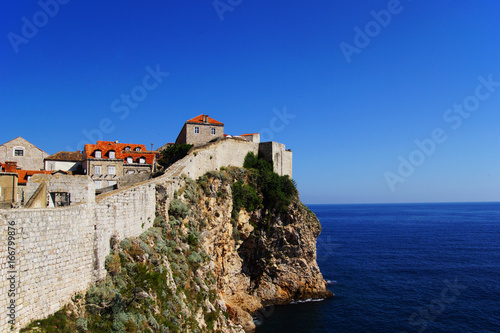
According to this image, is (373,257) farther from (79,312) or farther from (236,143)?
(79,312)

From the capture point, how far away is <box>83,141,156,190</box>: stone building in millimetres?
39166

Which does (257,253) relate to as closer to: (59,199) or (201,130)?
(201,130)

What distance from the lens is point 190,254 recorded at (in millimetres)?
25656

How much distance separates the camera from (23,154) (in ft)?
135

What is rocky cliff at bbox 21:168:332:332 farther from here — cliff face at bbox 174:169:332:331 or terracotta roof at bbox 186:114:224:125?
terracotta roof at bbox 186:114:224:125

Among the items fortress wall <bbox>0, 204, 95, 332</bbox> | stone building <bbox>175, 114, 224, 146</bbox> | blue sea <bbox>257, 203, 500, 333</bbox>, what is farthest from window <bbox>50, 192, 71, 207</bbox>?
stone building <bbox>175, 114, 224, 146</bbox>

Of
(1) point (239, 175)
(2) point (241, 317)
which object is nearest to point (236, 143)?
(1) point (239, 175)

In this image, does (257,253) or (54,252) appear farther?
(257,253)

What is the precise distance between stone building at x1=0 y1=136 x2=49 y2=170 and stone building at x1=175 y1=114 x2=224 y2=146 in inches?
698

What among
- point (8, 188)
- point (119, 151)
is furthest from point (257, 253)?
point (8, 188)

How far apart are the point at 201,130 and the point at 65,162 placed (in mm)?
17380

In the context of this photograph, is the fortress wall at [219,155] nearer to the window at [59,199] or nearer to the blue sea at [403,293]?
the window at [59,199]

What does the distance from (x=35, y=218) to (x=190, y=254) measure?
14.8 m

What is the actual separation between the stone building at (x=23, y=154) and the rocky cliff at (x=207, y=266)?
73.8 feet
